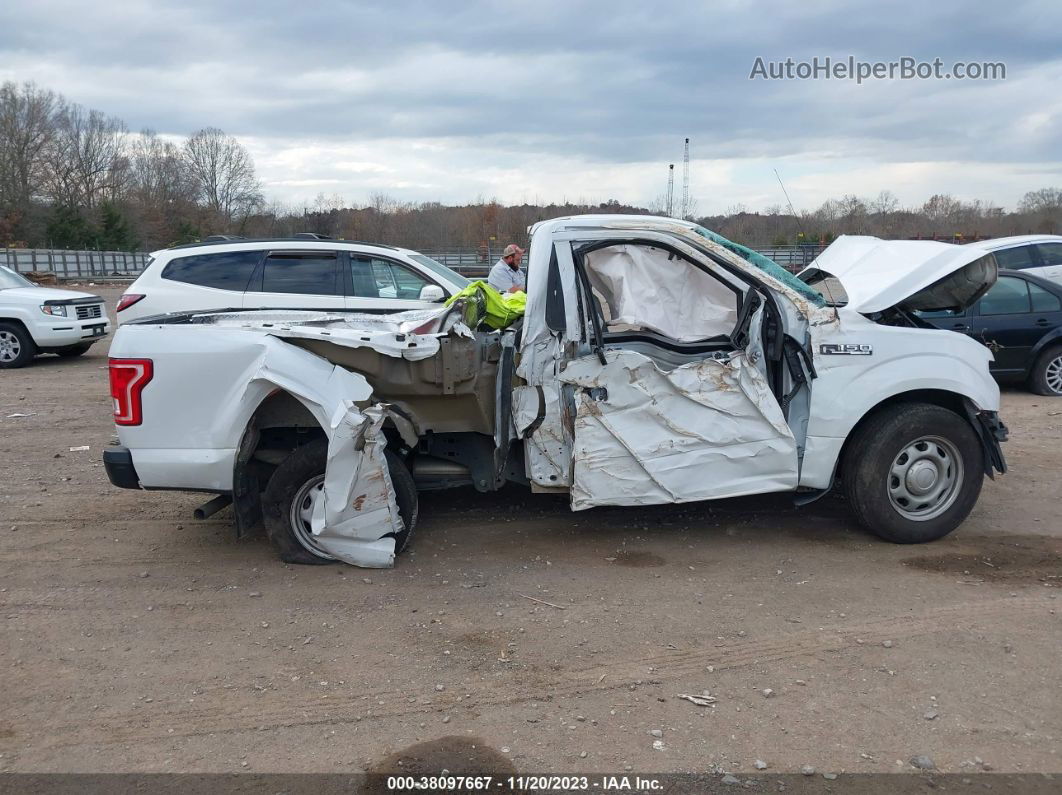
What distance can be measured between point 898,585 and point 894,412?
109cm

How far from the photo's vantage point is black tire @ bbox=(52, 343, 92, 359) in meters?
14.1

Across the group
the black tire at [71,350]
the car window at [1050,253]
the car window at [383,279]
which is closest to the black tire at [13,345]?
the black tire at [71,350]

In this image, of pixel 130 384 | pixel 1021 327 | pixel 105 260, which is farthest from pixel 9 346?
pixel 105 260

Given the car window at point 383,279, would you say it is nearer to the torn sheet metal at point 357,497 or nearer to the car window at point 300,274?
the car window at point 300,274

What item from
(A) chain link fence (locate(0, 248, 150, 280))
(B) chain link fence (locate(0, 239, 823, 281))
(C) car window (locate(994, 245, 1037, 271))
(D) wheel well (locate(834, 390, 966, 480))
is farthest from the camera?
(A) chain link fence (locate(0, 248, 150, 280))

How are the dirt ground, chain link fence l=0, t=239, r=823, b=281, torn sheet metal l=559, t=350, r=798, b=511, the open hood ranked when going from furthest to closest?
chain link fence l=0, t=239, r=823, b=281, the open hood, torn sheet metal l=559, t=350, r=798, b=511, the dirt ground

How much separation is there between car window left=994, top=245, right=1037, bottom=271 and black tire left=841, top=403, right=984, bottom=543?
352 inches

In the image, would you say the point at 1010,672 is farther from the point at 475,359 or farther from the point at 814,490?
the point at 475,359

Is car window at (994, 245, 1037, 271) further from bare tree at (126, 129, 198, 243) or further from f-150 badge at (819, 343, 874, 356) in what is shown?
bare tree at (126, 129, 198, 243)

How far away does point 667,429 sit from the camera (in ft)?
17.1

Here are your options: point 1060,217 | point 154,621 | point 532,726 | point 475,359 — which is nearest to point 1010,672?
point 532,726

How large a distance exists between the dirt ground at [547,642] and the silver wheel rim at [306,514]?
16 centimetres

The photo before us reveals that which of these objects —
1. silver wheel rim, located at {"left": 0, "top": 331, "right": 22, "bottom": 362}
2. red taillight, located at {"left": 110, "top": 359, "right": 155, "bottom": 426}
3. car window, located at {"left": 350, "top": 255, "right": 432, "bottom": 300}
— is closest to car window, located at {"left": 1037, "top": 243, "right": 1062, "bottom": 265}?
car window, located at {"left": 350, "top": 255, "right": 432, "bottom": 300}

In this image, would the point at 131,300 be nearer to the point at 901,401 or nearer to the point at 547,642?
the point at 547,642
